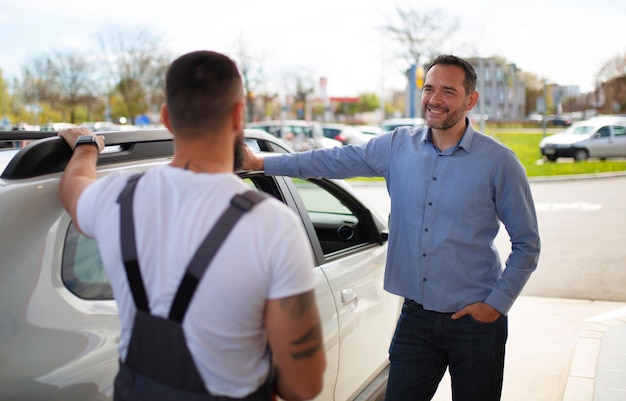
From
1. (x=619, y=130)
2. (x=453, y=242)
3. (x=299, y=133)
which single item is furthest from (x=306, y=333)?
(x=619, y=130)

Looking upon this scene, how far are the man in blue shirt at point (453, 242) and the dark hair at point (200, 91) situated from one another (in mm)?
1156

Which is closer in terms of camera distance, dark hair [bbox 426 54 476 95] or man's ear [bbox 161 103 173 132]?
man's ear [bbox 161 103 173 132]

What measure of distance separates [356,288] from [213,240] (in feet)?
6.27

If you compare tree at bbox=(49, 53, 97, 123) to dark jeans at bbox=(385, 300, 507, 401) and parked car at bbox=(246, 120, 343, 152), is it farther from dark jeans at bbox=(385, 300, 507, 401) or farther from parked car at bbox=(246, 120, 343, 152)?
dark jeans at bbox=(385, 300, 507, 401)

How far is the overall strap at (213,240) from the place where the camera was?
133 centimetres

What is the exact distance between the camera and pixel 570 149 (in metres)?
25.9

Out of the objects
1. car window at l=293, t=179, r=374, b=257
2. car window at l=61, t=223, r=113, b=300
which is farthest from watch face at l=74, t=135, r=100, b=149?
car window at l=293, t=179, r=374, b=257

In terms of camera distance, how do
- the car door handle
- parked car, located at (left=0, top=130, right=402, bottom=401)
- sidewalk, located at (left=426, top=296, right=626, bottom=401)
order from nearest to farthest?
parked car, located at (left=0, top=130, right=402, bottom=401)
the car door handle
sidewalk, located at (left=426, top=296, right=626, bottom=401)

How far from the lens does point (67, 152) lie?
2072 millimetres

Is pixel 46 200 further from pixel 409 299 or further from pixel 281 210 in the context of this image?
pixel 409 299

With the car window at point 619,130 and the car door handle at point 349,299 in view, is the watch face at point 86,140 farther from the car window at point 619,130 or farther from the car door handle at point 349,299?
A: the car window at point 619,130

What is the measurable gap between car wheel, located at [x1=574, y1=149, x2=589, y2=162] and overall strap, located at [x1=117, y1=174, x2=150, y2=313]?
27.0m

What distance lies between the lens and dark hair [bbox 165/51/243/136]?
1430 mm

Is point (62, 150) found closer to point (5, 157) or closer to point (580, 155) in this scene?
point (5, 157)
